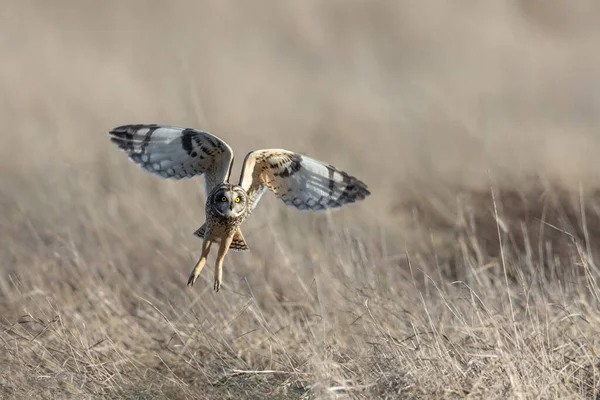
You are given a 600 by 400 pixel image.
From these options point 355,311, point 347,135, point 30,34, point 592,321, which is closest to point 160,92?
point 347,135

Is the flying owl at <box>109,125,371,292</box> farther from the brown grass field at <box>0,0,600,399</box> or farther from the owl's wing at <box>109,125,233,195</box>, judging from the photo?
the brown grass field at <box>0,0,600,399</box>

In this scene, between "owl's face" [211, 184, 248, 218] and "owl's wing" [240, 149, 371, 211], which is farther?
"owl's wing" [240, 149, 371, 211]

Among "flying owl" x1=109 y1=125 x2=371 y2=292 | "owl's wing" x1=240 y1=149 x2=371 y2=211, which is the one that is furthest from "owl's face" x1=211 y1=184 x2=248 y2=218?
"owl's wing" x1=240 y1=149 x2=371 y2=211

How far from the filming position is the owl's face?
4.04 meters

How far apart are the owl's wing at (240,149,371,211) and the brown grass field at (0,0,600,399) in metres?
0.67

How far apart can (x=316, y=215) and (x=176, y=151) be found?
3873 millimetres

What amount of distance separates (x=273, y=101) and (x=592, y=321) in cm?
677

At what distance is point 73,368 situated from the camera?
5.45 m

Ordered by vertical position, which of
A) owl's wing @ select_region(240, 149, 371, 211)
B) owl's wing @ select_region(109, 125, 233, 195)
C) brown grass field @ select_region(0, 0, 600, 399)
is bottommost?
brown grass field @ select_region(0, 0, 600, 399)

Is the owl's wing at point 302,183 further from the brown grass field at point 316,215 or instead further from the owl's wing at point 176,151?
the brown grass field at point 316,215

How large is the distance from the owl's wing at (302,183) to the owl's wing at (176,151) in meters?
0.15

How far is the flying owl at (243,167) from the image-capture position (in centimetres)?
432

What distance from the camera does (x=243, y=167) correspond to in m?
4.26

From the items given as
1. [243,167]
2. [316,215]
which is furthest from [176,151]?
[316,215]
